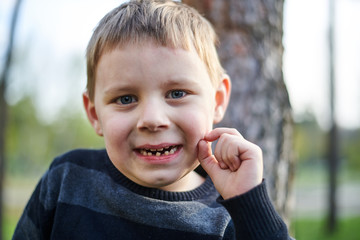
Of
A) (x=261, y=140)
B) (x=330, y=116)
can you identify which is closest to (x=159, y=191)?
(x=261, y=140)

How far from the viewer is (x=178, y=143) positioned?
1442 mm

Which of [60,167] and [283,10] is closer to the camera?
[60,167]

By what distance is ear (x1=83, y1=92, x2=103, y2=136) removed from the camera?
5.57ft

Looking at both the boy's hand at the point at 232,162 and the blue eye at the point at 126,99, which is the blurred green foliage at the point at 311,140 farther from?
the blue eye at the point at 126,99

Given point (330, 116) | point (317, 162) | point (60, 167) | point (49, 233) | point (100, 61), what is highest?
point (100, 61)

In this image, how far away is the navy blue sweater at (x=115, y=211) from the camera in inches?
62.8

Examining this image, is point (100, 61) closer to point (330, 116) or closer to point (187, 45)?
point (187, 45)

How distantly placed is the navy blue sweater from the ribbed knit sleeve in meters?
0.16

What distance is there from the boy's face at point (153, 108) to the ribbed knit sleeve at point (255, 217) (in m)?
0.29

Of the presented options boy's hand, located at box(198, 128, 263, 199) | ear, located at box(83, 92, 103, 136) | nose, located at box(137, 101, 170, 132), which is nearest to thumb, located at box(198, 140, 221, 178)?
boy's hand, located at box(198, 128, 263, 199)

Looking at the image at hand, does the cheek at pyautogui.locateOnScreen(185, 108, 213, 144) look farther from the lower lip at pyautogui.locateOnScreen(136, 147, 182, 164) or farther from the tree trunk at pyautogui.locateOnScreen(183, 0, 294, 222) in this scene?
the tree trunk at pyautogui.locateOnScreen(183, 0, 294, 222)

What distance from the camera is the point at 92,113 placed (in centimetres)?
174

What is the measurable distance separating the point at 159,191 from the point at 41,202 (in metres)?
0.65

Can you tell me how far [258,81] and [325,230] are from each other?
10.5 meters
